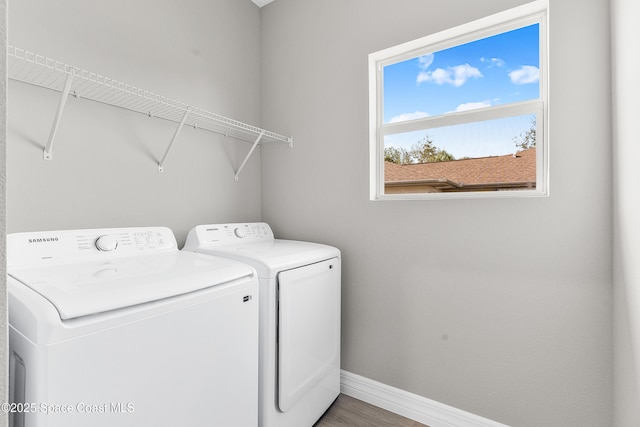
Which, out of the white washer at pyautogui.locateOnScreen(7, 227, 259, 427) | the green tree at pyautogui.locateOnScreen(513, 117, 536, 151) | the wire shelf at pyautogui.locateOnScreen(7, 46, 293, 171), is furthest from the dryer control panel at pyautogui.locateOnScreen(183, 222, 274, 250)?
the green tree at pyautogui.locateOnScreen(513, 117, 536, 151)

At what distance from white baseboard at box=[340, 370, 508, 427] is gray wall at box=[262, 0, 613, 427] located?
0.04 metres

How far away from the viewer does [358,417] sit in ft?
5.91

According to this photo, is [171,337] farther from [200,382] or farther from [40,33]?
[40,33]

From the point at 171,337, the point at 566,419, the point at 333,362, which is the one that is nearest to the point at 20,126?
the point at 171,337

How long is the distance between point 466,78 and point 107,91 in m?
1.88

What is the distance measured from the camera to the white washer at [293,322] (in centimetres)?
142

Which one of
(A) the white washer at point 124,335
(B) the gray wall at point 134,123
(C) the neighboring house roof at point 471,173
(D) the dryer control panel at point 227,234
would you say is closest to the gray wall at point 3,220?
(A) the white washer at point 124,335

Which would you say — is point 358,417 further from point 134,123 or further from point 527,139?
point 134,123

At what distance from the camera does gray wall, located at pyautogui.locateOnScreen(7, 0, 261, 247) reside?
133 centimetres

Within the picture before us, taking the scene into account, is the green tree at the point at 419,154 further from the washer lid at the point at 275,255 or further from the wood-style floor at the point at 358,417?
the wood-style floor at the point at 358,417

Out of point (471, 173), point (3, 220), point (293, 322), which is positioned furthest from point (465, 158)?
point (3, 220)

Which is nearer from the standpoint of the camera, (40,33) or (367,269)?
(40,33)

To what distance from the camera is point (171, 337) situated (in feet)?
3.25

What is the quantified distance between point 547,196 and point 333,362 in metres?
1.44
